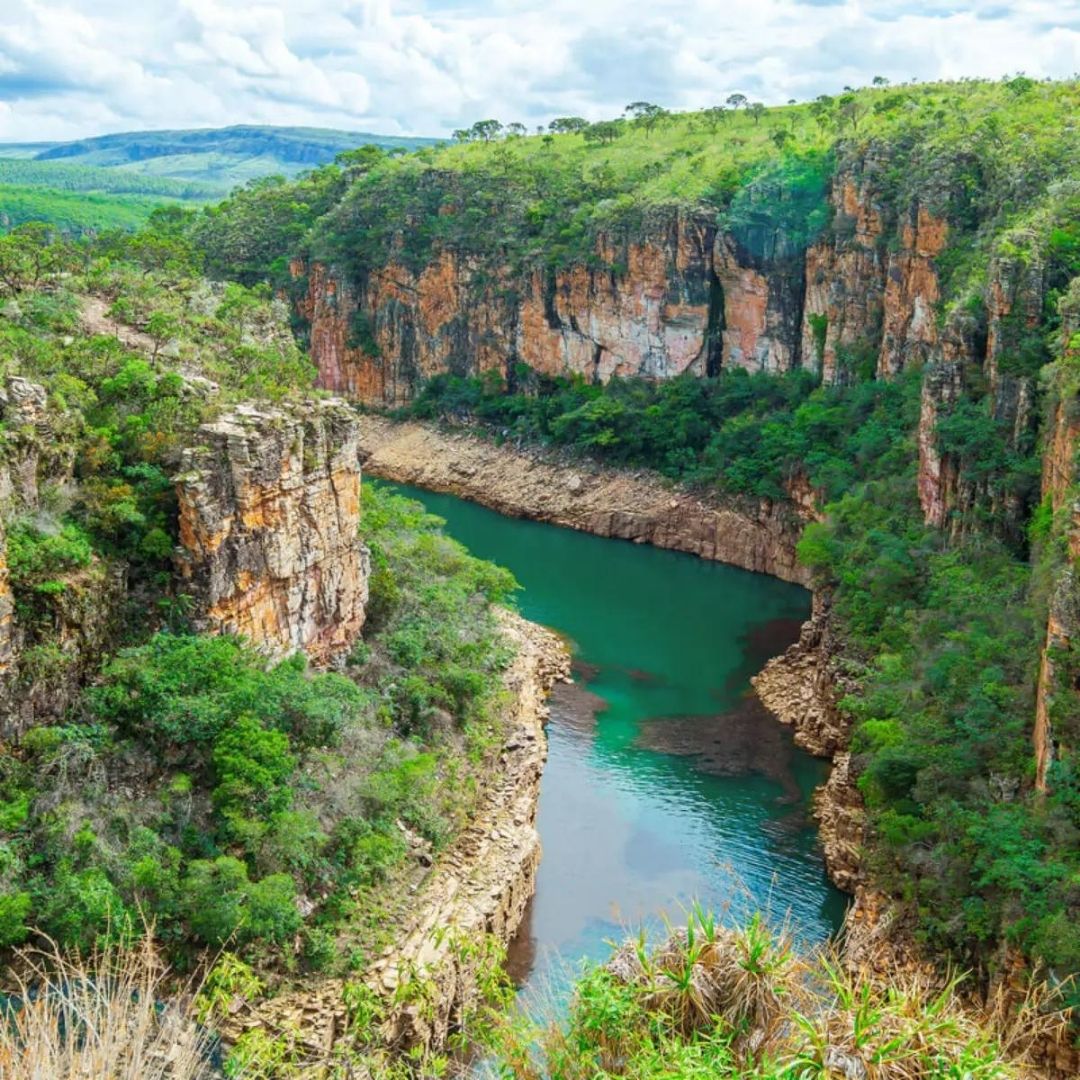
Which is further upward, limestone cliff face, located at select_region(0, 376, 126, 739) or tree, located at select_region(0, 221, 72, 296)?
tree, located at select_region(0, 221, 72, 296)

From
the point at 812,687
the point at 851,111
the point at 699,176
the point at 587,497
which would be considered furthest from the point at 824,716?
the point at 851,111

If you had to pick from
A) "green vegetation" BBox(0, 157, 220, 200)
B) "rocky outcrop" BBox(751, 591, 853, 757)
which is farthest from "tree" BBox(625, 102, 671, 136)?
"green vegetation" BBox(0, 157, 220, 200)

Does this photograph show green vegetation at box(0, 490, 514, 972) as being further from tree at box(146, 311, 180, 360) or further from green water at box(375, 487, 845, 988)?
tree at box(146, 311, 180, 360)

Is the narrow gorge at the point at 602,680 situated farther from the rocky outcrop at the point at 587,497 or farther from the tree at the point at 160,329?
the rocky outcrop at the point at 587,497

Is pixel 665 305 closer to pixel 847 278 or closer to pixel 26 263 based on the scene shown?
pixel 847 278

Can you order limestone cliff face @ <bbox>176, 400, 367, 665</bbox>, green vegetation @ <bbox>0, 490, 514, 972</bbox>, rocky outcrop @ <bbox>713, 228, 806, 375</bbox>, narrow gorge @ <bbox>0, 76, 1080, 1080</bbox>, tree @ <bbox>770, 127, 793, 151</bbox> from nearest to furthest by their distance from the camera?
narrow gorge @ <bbox>0, 76, 1080, 1080</bbox>, green vegetation @ <bbox>0, 490, 514, 972</bbox>, limestone cliff face @ <bbox>176, 400, 367, 665</bbox>, rocky outcrop @ <bbox>713, 228, 806, 375</bbox>, tree @ <bbox>770, 127, 793, 151</bbox>
